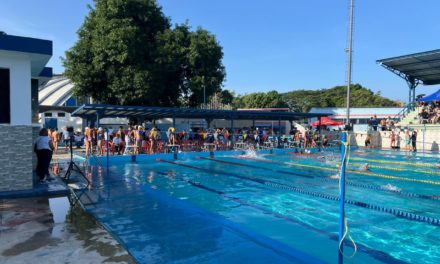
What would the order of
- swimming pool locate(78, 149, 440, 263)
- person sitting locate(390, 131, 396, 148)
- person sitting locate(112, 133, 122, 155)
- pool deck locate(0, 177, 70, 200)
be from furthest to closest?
person sitting locate(390, 131, 396, 148)
person sitting locate(112, 133, 122, 155)
pool deck locate(0, 177, 70, 200)
swimming pool locate(78, 149, 440, 263)

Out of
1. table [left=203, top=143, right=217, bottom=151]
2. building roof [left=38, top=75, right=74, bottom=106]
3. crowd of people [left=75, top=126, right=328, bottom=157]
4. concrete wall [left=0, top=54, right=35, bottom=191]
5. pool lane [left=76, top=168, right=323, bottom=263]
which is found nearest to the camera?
pool lane [left=76, top=168, right=323, bottom=263]

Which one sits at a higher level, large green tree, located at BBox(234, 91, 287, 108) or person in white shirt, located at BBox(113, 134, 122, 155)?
large green tree, located at BBox(234, 91, 287, 108)

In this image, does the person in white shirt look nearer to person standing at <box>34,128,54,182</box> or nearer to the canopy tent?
person standing at <box>34,128,54,182</box>

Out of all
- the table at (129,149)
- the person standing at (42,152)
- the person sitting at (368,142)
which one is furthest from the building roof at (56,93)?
the person standing at (42,152)

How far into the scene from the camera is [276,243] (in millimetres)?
4781

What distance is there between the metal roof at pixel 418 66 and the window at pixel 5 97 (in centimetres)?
2570

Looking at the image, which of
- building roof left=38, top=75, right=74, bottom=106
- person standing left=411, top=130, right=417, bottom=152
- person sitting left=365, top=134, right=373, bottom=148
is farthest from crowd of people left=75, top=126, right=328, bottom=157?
building roof left=38, top=75, right=74, bottom=106

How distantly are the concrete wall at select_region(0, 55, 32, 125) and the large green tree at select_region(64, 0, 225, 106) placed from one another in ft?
45.6

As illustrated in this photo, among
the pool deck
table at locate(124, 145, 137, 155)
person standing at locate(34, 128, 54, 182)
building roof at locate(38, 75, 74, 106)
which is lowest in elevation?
the pool deck

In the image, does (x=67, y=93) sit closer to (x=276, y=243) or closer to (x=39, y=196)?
(x=39, y=196)

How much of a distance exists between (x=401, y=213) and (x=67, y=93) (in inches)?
1458

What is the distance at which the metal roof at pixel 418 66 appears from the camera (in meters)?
25.2

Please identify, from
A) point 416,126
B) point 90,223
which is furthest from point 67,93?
point 90,223

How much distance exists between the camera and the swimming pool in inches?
184
